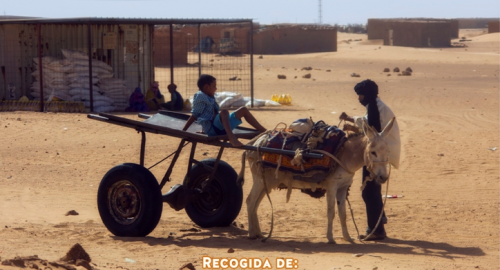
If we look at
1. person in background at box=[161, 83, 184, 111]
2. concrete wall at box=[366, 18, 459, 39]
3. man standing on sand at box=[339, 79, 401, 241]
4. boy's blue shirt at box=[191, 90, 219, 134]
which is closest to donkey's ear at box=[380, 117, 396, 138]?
man standing on sand at box=[339, 79, 401, 241]

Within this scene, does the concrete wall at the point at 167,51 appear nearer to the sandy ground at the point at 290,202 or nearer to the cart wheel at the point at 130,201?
the sandy ground at the point at 290,202

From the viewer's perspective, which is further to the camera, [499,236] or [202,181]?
[202,181]

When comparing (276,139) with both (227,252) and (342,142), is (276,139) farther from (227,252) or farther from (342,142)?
(227,252)

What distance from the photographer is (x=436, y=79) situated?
26.4m

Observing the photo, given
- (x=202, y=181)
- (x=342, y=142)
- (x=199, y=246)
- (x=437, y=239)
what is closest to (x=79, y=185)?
(x=202, y=181)

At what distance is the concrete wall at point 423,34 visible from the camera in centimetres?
4756

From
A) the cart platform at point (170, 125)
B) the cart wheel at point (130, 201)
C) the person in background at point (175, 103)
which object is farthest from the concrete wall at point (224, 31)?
the cart wheel at point (130, 201)

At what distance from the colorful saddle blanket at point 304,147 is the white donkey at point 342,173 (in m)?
0.08

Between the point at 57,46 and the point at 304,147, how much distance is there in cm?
1303

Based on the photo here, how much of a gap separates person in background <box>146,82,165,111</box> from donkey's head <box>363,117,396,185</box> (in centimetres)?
1176

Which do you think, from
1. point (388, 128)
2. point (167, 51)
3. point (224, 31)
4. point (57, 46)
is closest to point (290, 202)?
point (388, 128)

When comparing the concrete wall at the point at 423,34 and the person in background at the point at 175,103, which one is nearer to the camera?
the person in background at the point at 175,103

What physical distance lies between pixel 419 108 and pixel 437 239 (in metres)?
11.4

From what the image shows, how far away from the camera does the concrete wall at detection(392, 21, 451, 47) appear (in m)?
47.6
